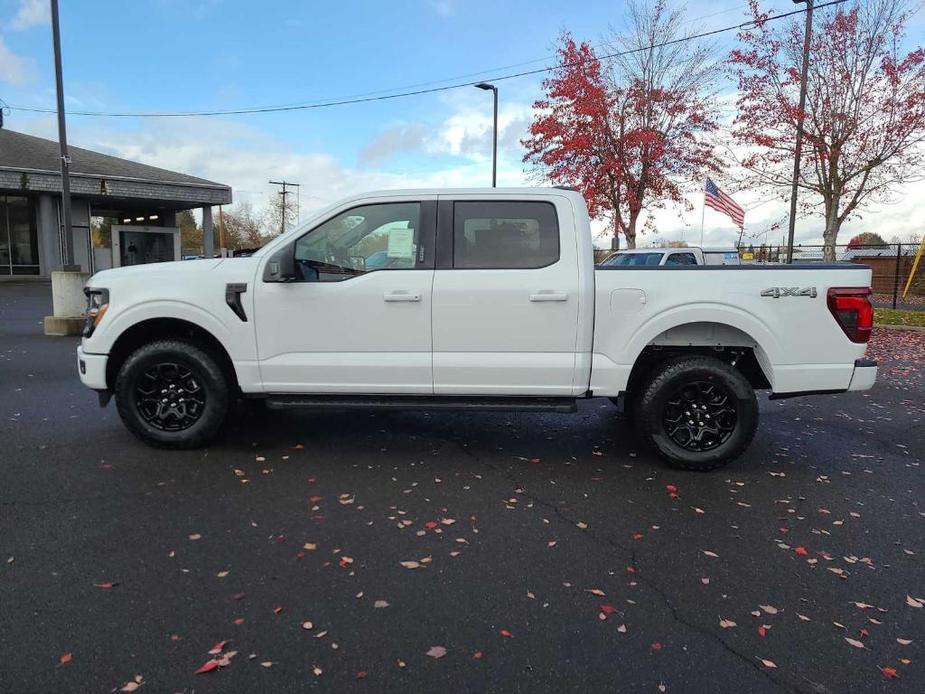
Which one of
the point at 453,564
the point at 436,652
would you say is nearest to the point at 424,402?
the point at 453,564

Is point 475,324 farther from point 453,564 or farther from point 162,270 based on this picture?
point 162,270

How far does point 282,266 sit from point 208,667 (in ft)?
9.17

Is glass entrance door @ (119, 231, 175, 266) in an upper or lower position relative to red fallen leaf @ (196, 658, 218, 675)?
upper

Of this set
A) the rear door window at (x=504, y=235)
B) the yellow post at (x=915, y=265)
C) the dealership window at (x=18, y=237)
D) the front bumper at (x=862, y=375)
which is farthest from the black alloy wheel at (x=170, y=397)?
the dealership window at (x=18, y=237)

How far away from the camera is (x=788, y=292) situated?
444 centimetres

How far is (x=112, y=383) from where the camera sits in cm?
496

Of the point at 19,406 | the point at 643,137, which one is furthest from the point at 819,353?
the point at 643,137

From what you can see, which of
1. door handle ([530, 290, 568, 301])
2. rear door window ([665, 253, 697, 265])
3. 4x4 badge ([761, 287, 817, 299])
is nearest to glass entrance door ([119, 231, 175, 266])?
rear door window ([665, 253, 697, 265])

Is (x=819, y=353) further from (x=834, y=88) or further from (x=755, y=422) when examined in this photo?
(x=834, y=88)

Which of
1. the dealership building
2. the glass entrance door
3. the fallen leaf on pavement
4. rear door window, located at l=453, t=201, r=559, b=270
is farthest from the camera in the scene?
the glass entrance door

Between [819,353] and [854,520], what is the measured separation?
119 centimetres

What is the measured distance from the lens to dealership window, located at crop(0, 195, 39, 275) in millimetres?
25562

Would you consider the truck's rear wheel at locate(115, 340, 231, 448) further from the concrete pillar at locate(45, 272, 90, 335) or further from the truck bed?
the concrete pillar at locate(45, 272, 90, 335)

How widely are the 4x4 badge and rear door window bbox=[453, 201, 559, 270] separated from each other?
1486 millimetres
